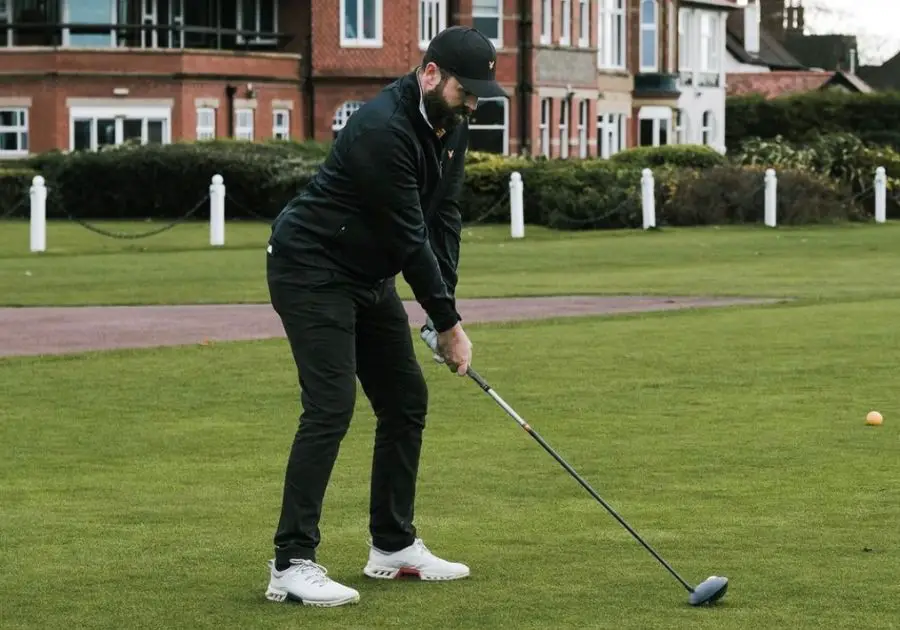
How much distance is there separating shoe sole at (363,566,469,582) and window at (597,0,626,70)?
178ft

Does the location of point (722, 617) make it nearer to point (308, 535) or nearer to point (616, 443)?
point (308, 535)

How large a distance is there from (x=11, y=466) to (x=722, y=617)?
4.69 meters

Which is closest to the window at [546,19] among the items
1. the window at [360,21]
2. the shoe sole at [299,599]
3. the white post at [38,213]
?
the window at [360,21]

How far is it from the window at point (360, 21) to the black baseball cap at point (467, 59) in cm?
4618

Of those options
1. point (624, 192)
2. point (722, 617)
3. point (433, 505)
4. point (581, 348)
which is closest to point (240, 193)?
point (624, 192)

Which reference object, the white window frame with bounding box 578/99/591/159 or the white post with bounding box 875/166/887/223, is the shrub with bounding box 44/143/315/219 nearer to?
the white post with bounding box 875/166/887/223

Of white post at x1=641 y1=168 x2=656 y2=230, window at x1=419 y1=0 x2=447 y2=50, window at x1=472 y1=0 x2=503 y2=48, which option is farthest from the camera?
window at x1=472 y1=0 x2=503 y2=48

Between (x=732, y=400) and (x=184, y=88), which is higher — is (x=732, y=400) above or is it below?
below

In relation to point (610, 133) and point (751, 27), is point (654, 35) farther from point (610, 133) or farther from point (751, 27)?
point (751, 27)

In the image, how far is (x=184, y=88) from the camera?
49281 mm

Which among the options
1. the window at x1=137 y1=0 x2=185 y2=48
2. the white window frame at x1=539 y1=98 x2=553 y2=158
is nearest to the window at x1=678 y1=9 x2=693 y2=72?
the white window frame at x1=539 y1=98 x2=553 y2=158

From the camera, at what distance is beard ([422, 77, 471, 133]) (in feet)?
22.8

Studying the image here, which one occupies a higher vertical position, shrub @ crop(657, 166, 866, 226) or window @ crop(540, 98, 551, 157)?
window @ crop(540, 98, 551, 157)

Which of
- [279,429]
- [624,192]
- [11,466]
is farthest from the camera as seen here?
[624,192]
